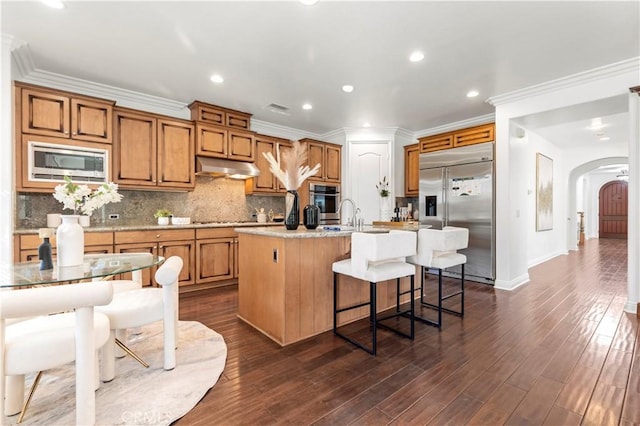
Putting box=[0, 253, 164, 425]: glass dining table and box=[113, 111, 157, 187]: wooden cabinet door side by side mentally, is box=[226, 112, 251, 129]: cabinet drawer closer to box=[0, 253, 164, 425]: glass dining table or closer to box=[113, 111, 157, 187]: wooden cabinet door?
box=[113, 111, 157, 187]: wooden cabinet door

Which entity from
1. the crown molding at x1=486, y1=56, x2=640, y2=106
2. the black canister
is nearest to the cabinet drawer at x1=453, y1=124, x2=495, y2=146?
the crown molding at x1=486, y1=56, x2=640, y2=106

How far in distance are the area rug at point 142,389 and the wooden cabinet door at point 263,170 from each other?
10.1 ft

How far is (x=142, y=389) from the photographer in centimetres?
176

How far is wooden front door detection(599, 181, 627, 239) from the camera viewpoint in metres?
11.0

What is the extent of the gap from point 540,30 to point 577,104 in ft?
5.00

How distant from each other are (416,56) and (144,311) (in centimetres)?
331

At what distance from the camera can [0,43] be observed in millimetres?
2650

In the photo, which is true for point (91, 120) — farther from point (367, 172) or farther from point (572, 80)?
point (572, 80)

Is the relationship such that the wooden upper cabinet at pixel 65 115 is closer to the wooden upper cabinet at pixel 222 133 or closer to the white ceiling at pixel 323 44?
the white ceiling at pixel 323 44

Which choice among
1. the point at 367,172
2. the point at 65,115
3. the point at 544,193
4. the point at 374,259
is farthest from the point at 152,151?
the point at 544,193

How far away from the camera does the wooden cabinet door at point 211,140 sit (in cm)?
427

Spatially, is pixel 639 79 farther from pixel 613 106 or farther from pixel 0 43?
pixel 0 43

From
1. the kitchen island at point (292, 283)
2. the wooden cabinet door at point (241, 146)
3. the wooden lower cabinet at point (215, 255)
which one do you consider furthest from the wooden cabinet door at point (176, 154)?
the kitchen island at point (292, 283)

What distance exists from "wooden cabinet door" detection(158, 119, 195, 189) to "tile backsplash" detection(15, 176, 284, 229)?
0.37m
